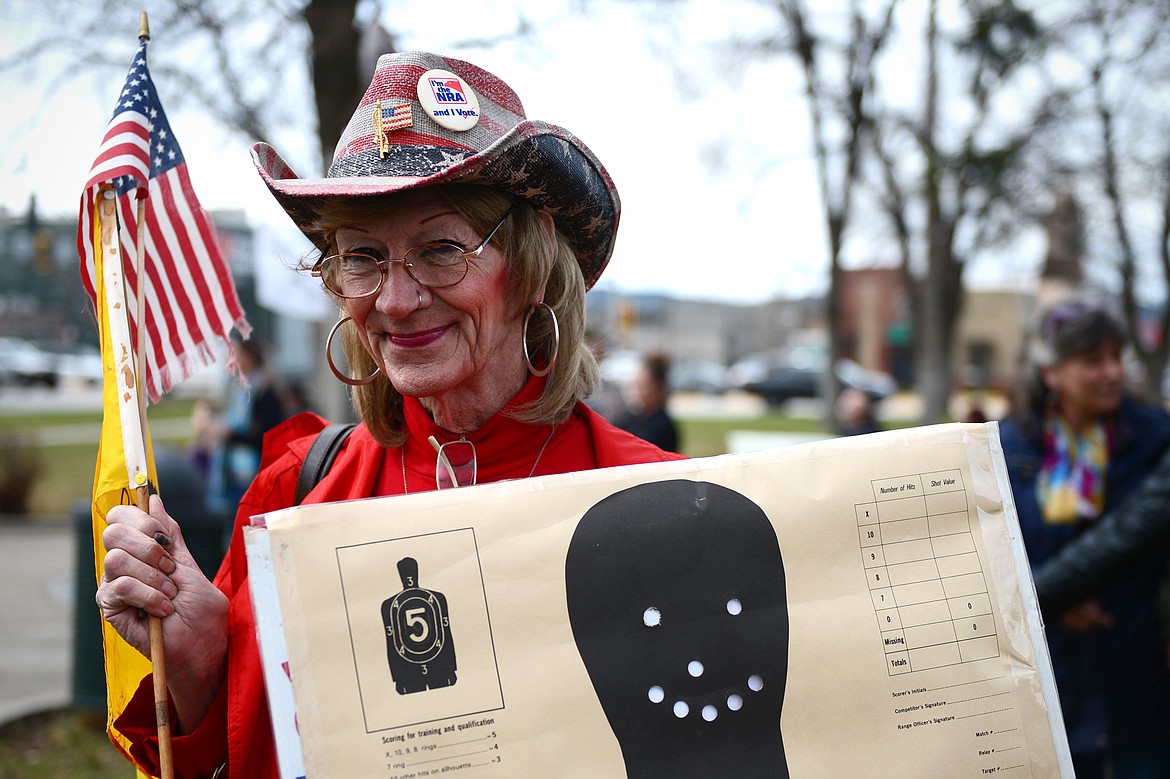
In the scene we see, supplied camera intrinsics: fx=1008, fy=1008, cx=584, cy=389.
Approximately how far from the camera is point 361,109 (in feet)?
6.13

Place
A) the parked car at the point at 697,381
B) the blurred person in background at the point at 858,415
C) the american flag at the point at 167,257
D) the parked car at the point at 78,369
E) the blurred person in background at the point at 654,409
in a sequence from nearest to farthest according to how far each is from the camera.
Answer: the american flag at the point at 167,257, the blurred person in background at the point at 654,409, the blurred person in background at the point at 858,415, the parked car at the point at 78,369, the parked car at the point at 697,381

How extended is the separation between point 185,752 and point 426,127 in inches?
44.8

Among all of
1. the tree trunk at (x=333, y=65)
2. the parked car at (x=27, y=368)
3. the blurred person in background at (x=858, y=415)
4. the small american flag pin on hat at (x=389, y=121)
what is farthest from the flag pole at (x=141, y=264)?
the parked car at (x=27, y=368)

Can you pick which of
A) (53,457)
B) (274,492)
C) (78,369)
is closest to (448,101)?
(274,492)

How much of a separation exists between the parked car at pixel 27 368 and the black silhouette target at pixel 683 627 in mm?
41767

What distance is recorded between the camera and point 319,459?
1975 mm

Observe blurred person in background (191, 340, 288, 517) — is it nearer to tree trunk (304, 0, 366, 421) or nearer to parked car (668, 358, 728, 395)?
tree trunk (304, 0, 366, 421)

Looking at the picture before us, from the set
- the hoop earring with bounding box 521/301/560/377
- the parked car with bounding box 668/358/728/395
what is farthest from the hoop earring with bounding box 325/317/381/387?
the parked car with bounding box 668/358/728/395

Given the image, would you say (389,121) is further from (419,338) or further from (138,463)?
(138,463)

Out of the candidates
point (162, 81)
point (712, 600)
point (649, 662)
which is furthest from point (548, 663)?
point (162, 81)

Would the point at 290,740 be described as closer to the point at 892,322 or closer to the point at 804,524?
the point at 804,524

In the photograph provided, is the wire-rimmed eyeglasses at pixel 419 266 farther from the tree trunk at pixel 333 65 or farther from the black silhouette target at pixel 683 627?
the tree trunk at pixel 333 65

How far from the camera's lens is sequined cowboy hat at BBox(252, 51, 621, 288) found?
5.60ft

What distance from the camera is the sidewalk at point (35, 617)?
5.76 meters
